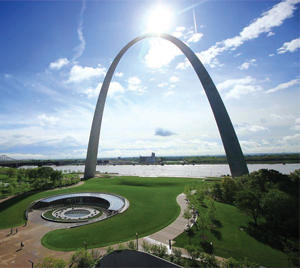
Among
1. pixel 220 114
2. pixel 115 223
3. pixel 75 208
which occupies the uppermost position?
pixel 220 114

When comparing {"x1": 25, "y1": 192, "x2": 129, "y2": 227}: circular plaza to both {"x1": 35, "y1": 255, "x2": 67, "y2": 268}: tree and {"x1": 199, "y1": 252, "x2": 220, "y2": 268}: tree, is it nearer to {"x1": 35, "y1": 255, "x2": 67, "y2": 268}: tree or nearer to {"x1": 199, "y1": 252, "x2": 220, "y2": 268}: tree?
{"x1": 35, "y1": 255, "x2": 67, "y2": 268}: tree

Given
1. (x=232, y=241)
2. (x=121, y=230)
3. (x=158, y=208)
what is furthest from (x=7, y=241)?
(x=232, y=241)

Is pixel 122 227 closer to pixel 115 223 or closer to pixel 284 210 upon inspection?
pixel 115 223

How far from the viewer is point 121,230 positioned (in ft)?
52.0

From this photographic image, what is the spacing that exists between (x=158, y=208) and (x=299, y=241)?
12973 mm

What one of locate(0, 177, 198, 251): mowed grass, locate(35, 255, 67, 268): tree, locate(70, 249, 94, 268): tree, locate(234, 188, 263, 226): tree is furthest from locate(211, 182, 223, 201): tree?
locate(35, 255, 67, 268): tree

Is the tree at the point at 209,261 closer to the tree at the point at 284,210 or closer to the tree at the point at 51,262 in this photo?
the tree at the point at 284,210

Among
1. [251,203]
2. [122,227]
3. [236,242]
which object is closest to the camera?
[236,242]

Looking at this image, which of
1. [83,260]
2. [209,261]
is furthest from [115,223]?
[209,261]

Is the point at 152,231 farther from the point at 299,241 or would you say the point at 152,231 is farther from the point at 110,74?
the point at 110,74

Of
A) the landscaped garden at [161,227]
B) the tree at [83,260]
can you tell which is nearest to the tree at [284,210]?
the landscaped garden at [161,227]

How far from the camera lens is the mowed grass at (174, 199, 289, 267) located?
11.3 metres

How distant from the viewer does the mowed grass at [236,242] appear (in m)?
11.3

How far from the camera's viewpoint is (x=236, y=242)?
1326cm
